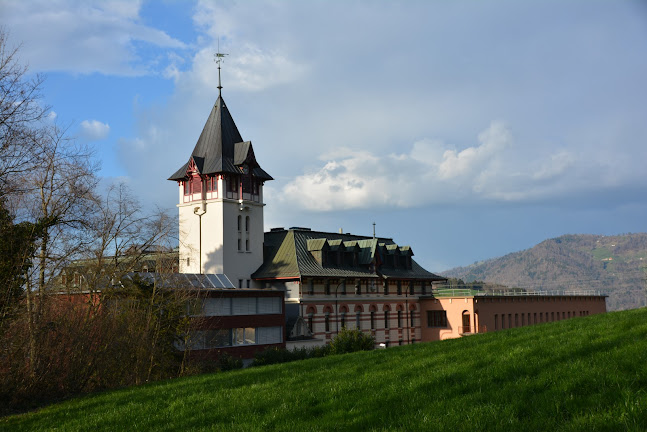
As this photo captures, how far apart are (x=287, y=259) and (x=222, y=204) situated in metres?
8.27

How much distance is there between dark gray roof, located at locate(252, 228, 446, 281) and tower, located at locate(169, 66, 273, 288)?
1.93 m

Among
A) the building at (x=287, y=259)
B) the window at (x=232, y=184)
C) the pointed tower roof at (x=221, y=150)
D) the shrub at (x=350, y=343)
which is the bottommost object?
the shrub at (x=350, y=343)

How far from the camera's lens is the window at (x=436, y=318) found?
7269cm

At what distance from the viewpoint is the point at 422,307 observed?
74.2m

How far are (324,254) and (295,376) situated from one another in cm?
4777

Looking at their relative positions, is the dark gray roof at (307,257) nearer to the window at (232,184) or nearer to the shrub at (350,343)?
the window at (232,184)

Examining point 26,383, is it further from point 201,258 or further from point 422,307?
point 422,307

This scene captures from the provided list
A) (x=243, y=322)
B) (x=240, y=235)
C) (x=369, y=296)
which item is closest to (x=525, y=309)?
(x=369, y=296)

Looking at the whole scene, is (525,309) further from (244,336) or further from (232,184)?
(244,336)

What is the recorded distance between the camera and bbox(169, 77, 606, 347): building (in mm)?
59156

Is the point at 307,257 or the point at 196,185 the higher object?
the point at 196,185

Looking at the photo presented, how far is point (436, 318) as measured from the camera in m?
73.4

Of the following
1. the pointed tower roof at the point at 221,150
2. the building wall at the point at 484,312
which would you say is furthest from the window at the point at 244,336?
the building wall at the point at 484,312

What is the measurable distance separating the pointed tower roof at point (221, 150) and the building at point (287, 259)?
0.11m
